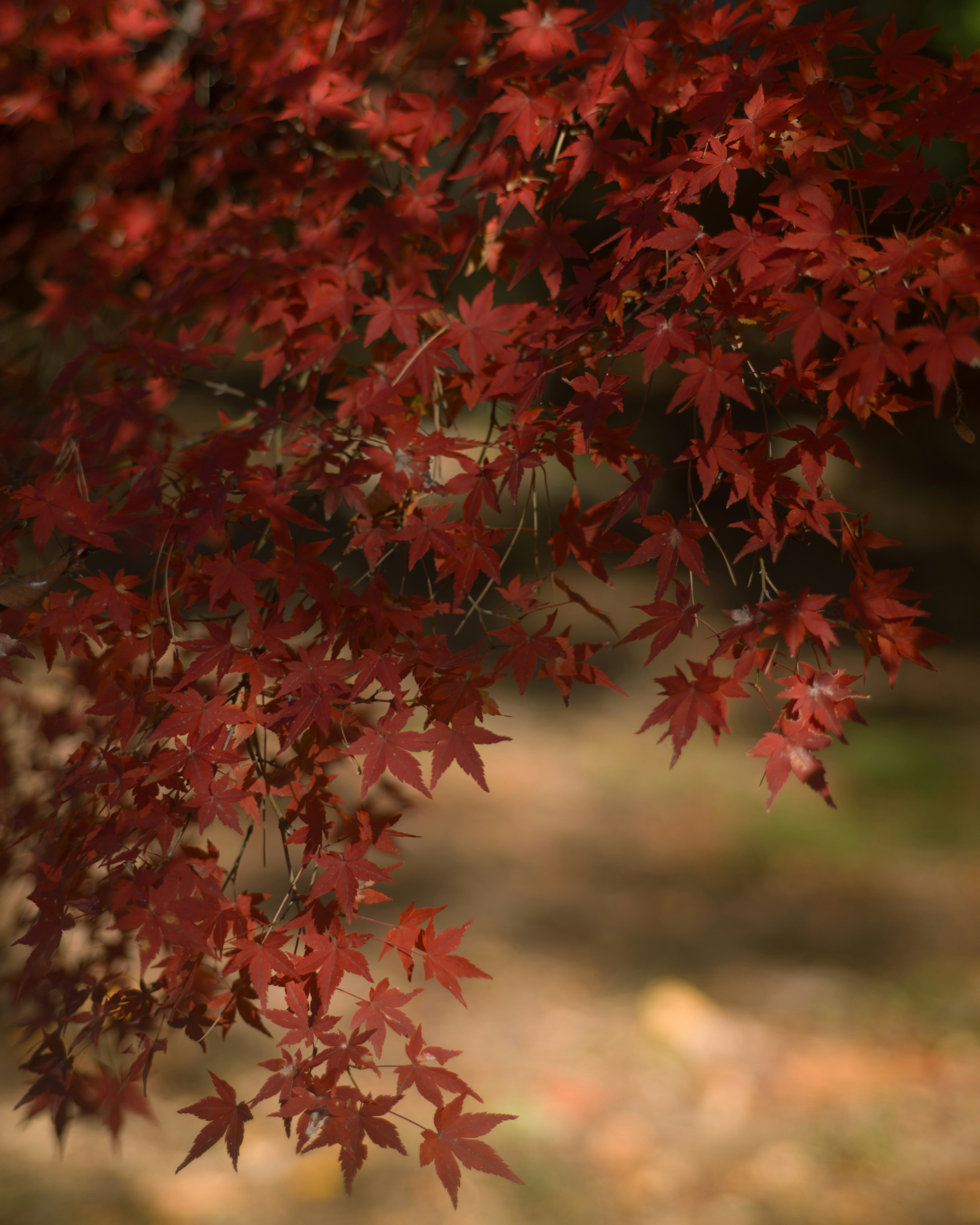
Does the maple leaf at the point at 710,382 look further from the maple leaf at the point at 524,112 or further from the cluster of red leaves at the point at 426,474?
the maple leaf at the point at 524,112

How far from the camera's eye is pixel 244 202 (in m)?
2.06

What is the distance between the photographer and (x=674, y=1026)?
260 cm

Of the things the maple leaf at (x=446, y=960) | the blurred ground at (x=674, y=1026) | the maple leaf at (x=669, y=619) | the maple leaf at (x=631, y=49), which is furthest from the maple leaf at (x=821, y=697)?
the blurred ground at (x=674, y=1026)

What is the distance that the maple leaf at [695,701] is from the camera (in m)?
1.07

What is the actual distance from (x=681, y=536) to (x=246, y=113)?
122cm

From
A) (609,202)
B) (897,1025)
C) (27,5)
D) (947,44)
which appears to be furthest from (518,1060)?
(947,44)

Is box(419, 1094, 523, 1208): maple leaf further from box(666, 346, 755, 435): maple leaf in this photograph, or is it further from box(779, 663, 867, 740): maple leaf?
box(666, 346, 755, 435): maple leaf

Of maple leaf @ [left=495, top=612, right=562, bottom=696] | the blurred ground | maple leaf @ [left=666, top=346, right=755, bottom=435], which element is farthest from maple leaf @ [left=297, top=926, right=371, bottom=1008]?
the blurred ground

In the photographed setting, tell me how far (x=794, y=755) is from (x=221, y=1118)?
0.80 m

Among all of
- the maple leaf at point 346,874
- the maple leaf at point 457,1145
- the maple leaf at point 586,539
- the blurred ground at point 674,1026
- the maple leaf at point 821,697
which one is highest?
the maple leaf at point 586,539

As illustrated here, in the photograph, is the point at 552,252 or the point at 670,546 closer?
the point at 670,546

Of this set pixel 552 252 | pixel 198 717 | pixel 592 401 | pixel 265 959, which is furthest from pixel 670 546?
pixel 265 959

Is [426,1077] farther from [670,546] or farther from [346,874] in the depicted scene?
[670,546]

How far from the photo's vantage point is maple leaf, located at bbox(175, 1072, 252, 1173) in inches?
44.1
